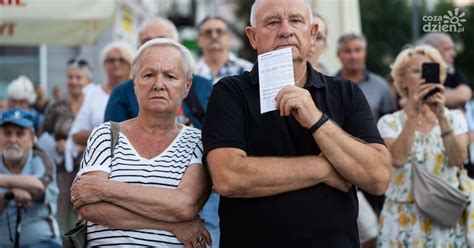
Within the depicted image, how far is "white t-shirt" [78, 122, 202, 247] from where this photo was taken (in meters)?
3.77

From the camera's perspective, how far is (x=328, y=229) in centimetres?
364

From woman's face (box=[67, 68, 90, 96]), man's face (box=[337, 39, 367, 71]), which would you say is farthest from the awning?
man's face (box=[337, 39, 367, 71])

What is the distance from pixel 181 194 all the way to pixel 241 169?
1.20 feet

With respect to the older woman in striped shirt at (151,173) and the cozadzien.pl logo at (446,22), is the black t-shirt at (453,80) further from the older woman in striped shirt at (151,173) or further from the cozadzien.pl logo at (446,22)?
the older woman in striped shirt at (151,173)

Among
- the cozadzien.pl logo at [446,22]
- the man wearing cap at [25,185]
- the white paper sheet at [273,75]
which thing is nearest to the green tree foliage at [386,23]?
the man wearing cap at [25,185]

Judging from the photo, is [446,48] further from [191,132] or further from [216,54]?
[191,132]

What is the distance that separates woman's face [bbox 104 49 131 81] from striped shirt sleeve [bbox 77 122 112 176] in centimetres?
342

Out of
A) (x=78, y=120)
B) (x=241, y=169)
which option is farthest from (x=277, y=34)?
(x=78, y=120)

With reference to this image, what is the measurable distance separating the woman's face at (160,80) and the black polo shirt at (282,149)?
0.94 feet

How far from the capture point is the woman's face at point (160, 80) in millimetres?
3969

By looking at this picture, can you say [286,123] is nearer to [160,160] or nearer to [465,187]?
[160,160]

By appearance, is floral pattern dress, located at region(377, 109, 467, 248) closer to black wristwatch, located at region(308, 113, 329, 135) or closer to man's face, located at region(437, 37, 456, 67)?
man's face, located at region(437, 37, 456, 67)

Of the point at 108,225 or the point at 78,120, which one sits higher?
the point at 78,120

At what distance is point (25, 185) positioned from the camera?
629 centimetres
